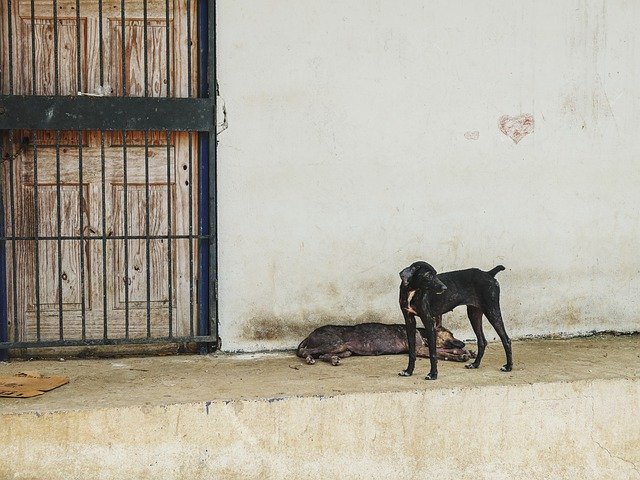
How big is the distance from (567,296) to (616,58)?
1.67m

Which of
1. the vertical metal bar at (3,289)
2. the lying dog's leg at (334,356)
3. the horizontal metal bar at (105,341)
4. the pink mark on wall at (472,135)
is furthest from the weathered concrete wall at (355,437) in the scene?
the pink mark on wall at (472,135)

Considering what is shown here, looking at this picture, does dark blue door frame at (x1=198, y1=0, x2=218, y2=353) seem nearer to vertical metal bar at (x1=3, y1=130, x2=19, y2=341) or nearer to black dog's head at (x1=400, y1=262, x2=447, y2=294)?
vertical metal bar at (x1=3, y1=130, x2=19, y2=341)

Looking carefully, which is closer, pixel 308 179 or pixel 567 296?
pixel 308 179

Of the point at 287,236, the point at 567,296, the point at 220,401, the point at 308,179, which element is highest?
the point at 308,179

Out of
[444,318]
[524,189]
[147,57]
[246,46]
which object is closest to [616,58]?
[524,189]

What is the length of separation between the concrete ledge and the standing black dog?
0.24m

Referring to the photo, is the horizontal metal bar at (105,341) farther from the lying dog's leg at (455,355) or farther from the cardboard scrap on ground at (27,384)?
the lying dog's leg at (455,355)

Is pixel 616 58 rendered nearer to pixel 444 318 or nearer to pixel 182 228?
pixel 444 318

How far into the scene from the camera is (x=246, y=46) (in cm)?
575

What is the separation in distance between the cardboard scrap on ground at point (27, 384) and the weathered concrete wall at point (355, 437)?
288mm

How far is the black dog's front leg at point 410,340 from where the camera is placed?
520 cm

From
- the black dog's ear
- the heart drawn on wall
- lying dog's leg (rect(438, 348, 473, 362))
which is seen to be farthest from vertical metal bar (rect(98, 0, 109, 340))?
the heart drawn on wall

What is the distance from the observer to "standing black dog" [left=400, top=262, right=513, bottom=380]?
5094 millimetres

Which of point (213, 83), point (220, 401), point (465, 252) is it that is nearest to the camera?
point (220, 401)
